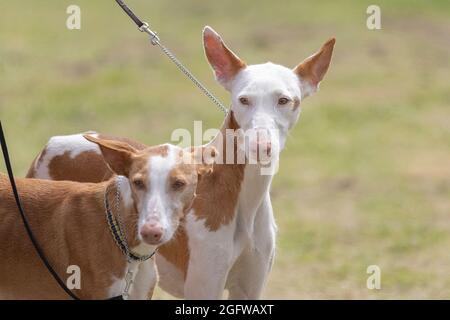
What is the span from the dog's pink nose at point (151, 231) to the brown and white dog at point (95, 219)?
0.34 feet

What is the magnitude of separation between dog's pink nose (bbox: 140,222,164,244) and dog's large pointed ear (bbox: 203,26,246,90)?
1343 mm

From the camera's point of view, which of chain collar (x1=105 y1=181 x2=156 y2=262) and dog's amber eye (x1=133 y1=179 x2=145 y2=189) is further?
chain collar (x1=105 y1=181 x2=156 y2=262)

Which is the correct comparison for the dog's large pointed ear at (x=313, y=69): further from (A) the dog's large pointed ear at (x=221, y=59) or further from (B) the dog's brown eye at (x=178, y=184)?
(B) the dog's brown eye at (x=178, y=184)

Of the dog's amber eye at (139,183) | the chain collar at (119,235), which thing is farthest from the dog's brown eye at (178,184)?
the chain collar at (119,235)

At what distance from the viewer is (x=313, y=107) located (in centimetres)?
1891

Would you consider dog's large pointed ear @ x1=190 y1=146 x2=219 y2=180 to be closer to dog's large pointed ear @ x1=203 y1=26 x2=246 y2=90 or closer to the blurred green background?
dog's large pointed ear @ x1=203 y1=26 x2=246 y2=90

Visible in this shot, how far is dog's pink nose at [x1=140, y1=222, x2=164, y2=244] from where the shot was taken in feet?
17.1

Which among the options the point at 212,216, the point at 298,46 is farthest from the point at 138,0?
the point at 212,216

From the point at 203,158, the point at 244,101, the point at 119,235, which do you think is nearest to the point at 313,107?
the point at 244,101

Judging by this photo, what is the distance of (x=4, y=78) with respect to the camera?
2059 centimetres

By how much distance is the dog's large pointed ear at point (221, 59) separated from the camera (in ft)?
20.5

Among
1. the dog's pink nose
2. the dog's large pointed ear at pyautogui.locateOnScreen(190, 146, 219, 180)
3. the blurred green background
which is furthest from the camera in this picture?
the blurred green background

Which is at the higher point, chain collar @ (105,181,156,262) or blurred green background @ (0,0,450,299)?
blurred green background @ (0,0,450,299)

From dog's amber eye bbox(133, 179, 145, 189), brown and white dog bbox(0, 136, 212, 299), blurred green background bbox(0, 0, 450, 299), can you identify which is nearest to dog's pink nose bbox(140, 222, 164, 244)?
brown and white dog bbox(0, 136, 212, 299)
